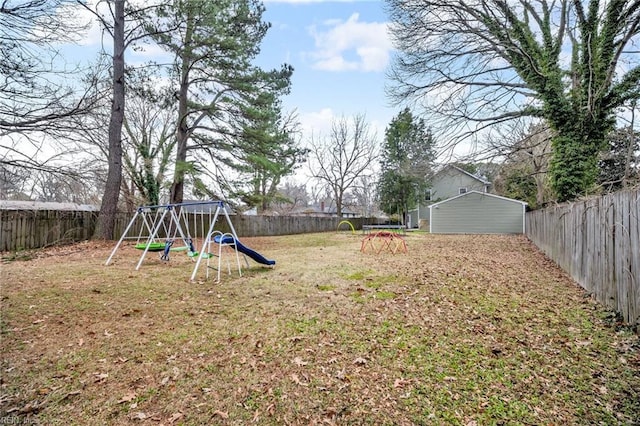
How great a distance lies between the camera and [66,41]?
495 centimetres

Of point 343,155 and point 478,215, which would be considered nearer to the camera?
point 478,215

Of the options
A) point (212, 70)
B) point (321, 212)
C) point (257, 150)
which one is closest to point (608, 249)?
point (257, 150)

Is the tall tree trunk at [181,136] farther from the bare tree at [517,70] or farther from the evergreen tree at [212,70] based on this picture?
the bare tree at [517,70]

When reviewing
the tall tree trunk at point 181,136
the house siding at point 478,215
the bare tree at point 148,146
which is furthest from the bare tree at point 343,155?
the tall tree trunk at point 181,136

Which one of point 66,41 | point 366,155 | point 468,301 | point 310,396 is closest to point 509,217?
point 366,155

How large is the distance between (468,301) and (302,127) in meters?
18.7

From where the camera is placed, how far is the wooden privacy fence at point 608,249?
10.3ft

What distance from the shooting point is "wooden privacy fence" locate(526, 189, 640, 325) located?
3.15 meters

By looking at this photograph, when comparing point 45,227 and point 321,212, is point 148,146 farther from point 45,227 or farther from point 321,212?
point 321,212

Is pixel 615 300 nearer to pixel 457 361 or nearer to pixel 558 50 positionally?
pixel 457 361

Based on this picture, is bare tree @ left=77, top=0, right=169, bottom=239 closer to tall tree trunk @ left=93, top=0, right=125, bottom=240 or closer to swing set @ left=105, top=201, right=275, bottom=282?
tall tree trunk @ left=93, top=0, right=125, bottom=240

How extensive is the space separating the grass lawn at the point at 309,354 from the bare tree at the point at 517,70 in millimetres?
6368

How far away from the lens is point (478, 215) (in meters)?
18.0

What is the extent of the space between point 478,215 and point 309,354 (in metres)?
18.0
